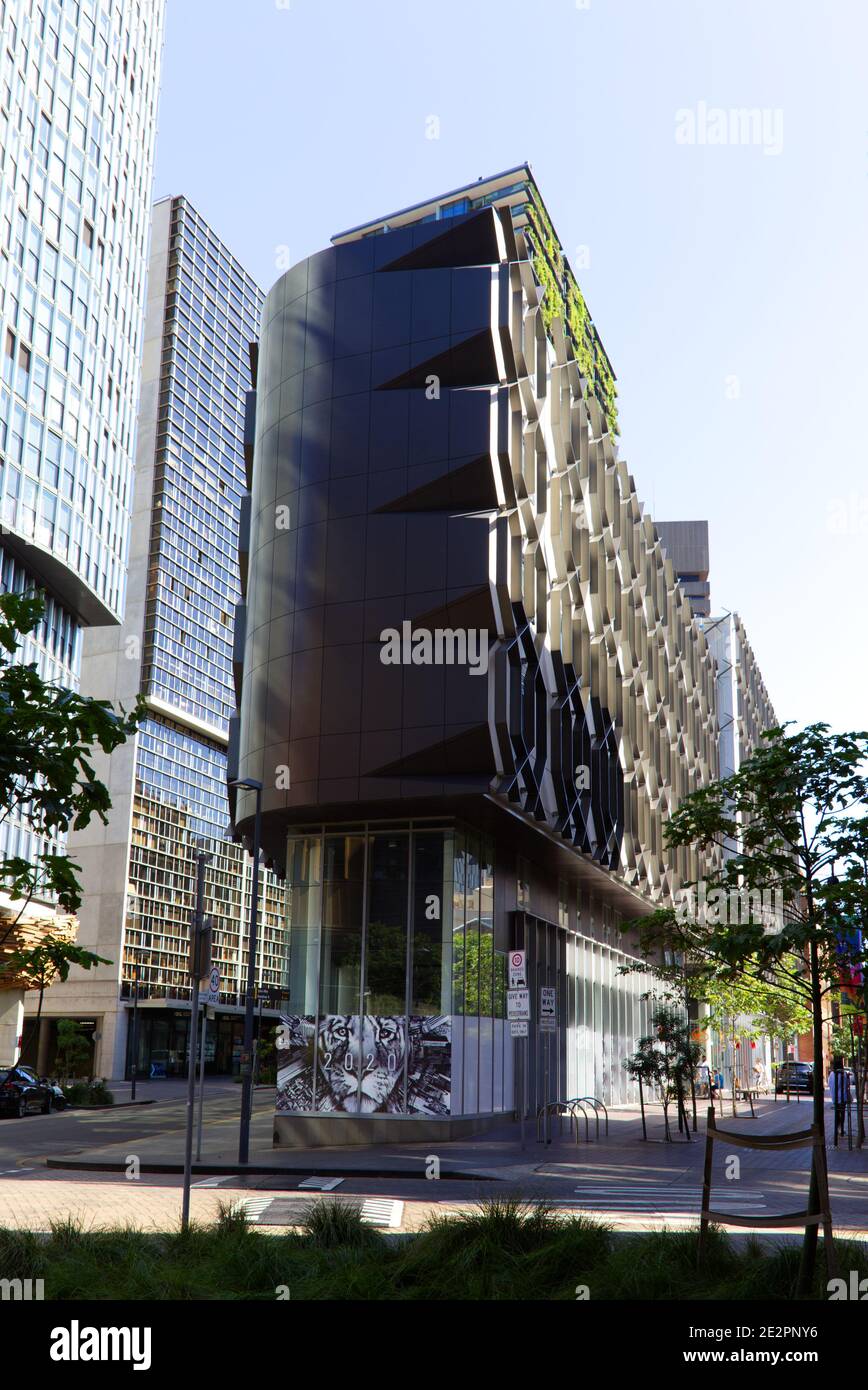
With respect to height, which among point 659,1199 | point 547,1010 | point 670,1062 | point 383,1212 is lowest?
point 659,1199

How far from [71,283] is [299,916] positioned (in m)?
37.4

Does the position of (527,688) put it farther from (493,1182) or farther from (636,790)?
(636,790)

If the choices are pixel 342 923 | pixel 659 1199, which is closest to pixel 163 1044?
pixel 342 923

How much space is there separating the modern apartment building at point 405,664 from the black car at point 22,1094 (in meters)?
16.8

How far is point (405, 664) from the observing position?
32281 millimetres

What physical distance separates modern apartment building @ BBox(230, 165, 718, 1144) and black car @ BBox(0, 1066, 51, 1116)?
16784 mm

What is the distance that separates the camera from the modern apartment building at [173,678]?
104062mm

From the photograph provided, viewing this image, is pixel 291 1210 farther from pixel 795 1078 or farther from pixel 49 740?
pixel 795 1078

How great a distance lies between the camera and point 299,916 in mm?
34062

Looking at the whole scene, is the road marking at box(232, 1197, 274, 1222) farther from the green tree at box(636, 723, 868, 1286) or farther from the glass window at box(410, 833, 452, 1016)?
the glass window at box(410, 833, 452, 1016)

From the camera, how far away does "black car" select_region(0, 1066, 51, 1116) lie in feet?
158

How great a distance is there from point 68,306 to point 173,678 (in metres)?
57.4

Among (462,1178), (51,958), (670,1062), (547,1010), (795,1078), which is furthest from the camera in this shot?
(795,1078)
